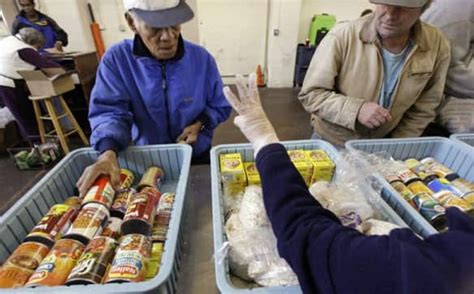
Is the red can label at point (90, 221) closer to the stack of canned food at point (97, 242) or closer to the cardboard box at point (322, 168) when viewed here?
the stack of canned food at point (97, 242)

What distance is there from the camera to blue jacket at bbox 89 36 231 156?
928 millimetres

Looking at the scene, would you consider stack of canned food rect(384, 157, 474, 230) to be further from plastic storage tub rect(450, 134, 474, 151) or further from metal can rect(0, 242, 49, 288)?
metal can rect(0, 242, 49, 288)

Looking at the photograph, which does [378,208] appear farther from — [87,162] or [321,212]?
[87,162]

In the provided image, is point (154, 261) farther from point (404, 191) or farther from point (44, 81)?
point (44, 81)

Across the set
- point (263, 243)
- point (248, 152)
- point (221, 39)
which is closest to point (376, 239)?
point (263, 243)

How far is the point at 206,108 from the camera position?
1167 millimetres

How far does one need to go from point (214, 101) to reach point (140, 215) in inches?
28.1

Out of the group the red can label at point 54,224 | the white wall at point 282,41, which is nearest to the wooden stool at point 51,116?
the red can label at point 54,224

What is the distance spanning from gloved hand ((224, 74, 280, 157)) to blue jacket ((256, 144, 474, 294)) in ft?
0.55

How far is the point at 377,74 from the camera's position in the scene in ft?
3.42

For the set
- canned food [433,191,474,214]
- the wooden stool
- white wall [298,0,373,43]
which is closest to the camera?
canned food [433,191,474,214]

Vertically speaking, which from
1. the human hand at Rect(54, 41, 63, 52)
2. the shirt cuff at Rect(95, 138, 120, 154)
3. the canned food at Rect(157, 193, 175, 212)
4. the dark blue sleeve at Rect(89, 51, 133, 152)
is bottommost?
the human hand at Rect(54, 41, 63, 52)

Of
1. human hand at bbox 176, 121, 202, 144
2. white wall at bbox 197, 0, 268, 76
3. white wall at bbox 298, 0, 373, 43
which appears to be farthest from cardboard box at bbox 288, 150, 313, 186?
white wall at bbox 298, 0, 373, 43

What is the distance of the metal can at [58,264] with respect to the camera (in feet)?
1.44
